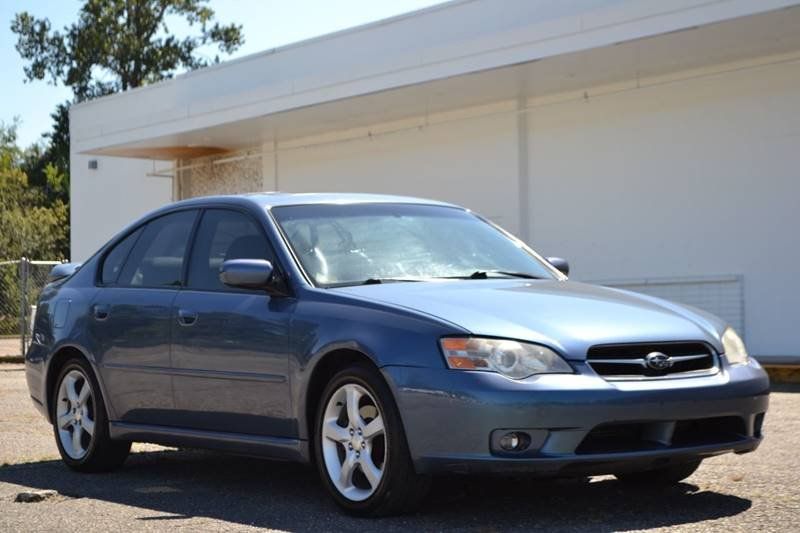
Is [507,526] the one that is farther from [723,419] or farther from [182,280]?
[182,280]

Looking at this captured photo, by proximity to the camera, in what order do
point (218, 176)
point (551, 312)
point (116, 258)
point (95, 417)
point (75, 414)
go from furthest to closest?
1. point (218, 176)
2. point (116, 258)
3. point (75, 414)
4. point (95, 417)
5. point (551, 312)

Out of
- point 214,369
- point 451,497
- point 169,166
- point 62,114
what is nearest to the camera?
point 451,497

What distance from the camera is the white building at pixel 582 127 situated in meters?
18.1

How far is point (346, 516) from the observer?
6.49 m

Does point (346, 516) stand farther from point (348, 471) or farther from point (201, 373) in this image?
point (201, 373)

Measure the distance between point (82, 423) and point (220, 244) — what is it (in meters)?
1.60

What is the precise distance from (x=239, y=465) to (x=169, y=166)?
2297 centimetres

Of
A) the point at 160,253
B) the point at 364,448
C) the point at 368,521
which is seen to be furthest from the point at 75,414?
the point at 368,521

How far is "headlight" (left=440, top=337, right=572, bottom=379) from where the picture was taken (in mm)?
5996

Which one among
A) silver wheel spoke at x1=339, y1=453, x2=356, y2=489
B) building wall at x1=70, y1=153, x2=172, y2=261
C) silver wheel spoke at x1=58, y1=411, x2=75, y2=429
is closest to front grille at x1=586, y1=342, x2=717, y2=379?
silver wheel spoke at x1=339, y1=453, x2=356, y2=489

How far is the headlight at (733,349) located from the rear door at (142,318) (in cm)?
298

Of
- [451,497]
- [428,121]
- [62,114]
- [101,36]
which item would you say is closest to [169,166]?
[428,121]

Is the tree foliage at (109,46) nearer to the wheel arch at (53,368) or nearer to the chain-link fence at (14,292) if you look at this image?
the chain-link fence at (14,292)

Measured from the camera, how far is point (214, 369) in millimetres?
7387
